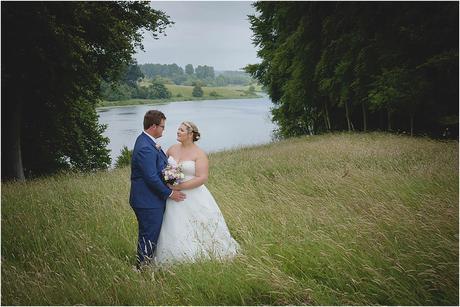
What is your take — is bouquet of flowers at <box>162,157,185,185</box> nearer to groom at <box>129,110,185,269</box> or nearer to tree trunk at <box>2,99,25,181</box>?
groom at <box>129,110,185,269</box>

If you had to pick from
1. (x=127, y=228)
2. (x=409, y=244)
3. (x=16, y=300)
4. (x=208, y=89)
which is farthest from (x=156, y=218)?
(x=208, y=89)

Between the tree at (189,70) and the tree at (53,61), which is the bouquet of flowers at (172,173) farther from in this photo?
the tree at (189,70)

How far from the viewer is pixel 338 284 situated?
11.3 ft

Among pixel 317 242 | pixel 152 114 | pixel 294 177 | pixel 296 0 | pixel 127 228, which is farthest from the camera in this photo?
pixel 296 0

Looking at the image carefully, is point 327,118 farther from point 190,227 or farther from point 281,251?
point 281,251

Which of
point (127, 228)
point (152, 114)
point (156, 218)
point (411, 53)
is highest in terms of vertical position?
point (411, 53)

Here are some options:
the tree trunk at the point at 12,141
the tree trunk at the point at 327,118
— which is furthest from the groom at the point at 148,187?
the tree trunk at the point at 327,118

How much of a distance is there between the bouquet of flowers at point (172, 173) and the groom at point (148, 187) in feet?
0.33

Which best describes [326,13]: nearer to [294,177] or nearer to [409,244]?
[294,177]

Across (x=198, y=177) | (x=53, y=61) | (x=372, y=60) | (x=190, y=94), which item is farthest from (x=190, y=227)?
(x=190, y=94)

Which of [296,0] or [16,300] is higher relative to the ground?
[296,0]

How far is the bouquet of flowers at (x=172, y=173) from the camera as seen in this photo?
4.72 meters

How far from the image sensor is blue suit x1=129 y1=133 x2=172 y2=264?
449cm

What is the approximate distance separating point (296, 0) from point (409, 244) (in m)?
18.2
